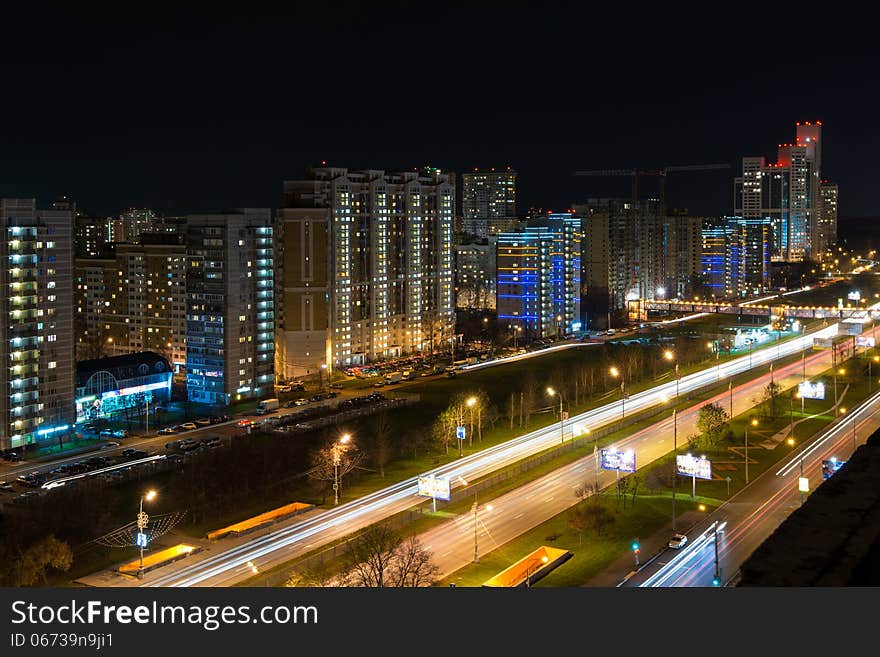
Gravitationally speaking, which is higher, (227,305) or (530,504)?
(227,305)

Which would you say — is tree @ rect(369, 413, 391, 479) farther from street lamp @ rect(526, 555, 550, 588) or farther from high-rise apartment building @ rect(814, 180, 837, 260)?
high-rise apartment building @ rect(814, 180, 837, 260)

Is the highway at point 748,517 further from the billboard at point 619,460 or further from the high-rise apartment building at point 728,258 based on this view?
the high-rise apartment building at point 728,258

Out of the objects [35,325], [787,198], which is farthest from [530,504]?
[787,198]

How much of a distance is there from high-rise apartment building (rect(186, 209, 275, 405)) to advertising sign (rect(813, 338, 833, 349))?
1754 centimetres

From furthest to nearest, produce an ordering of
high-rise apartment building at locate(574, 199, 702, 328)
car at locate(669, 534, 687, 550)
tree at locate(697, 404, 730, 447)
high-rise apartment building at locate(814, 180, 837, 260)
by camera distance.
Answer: high-rise apartment building at locate(814, 180, 837, 260), high-rise apartment building at locate(574, 199, 702, 328), tree at locate(697, 404, 730, 447), car at locate(669, 534, 687, 550)

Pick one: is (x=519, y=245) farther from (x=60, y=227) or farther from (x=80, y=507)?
(x=80, y=507)

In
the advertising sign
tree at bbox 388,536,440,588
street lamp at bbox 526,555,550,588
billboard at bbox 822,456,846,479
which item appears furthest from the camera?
the advertising sign

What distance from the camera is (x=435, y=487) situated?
1272 centimetres

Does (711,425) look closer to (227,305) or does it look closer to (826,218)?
(227,305)

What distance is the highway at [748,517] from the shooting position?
34.4ft

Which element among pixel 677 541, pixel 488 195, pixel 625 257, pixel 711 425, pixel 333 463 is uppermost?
pixel 488 195

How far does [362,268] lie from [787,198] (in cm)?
5598

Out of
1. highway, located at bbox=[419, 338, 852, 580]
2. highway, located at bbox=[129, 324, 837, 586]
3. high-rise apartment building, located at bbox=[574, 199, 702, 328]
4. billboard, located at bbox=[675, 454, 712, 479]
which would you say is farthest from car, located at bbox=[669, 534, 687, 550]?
high-rise apartment building, located at bbox=[574, 199, 702, 328]

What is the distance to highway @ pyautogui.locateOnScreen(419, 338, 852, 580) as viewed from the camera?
37.9ft
